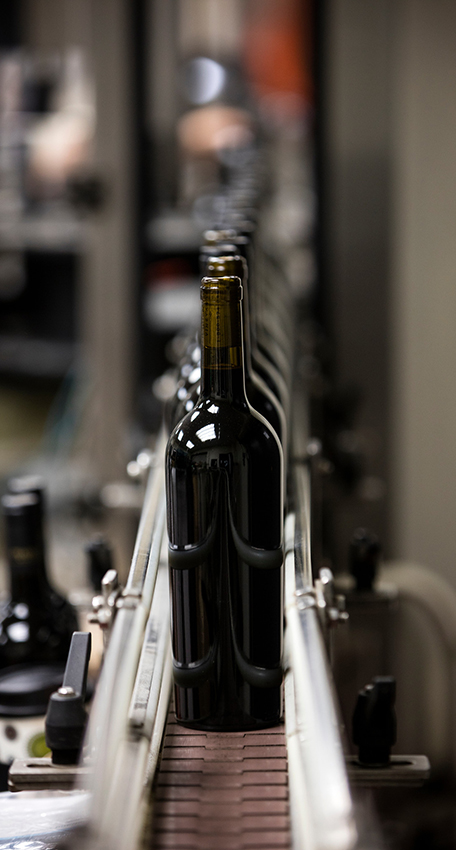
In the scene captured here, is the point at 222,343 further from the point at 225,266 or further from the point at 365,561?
the point at 365,561

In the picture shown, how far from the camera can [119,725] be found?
1.95ft

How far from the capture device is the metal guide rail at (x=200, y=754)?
54 cm

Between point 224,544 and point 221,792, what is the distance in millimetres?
175

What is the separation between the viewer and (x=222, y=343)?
73 cm

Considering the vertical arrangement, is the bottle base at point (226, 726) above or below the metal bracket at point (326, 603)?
below

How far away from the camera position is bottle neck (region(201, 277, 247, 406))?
718 millimetres

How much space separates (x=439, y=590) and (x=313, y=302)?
1.96 metres

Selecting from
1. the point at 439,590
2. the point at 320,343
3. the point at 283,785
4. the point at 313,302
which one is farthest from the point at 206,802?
the point at 313,302

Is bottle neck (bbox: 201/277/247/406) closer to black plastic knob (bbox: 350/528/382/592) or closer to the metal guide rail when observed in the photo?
the metal guide rail

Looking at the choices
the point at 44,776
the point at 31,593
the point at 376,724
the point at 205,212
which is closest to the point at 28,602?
the point at 31,593

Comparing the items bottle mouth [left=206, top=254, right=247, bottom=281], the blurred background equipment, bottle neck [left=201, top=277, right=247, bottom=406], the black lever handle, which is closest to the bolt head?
the black lever handle

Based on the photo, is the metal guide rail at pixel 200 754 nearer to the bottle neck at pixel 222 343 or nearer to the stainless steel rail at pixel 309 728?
the stainless steel rail at pixel 309 728

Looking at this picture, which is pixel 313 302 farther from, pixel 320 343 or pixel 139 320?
pixel 320 343

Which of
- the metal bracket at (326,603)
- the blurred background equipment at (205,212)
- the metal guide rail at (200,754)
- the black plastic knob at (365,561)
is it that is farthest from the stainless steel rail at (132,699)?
the blurred background equipment at (205,212)
